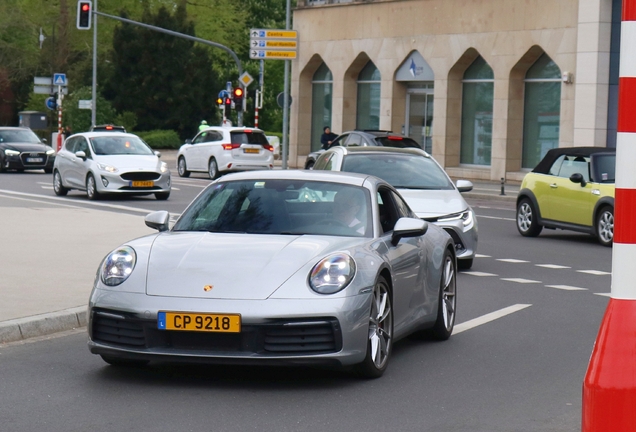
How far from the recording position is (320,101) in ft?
164

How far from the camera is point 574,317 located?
10.8 meters

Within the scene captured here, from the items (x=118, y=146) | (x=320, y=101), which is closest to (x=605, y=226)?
(x=118, y=146)

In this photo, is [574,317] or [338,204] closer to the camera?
[338,204]

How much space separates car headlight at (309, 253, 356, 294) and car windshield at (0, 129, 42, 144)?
3531 cm

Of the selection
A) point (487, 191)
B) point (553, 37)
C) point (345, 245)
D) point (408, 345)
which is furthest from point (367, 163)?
point (553, 37)

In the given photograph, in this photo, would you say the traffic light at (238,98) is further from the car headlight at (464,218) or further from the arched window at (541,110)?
the car headlight at (464,218)

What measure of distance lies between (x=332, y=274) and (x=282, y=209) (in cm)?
108

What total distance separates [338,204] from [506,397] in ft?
6.33

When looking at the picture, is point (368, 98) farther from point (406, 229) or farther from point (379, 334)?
point (379, 334)

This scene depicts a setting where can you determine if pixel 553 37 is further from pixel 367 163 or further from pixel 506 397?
pixel 506 397

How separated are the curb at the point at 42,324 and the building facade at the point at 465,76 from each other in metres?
27.7

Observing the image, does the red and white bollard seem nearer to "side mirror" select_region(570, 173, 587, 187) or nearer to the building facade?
"side mirror" select_region(570, 173, 587, 187)

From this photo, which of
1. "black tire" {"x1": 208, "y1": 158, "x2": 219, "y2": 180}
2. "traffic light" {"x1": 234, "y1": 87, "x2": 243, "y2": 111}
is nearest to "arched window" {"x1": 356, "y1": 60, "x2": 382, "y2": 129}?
"traffic light" {"x1": 234, "y1": 87, "x2": 243, "y2": 111}

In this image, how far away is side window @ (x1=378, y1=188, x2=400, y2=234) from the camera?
874 centimetres
